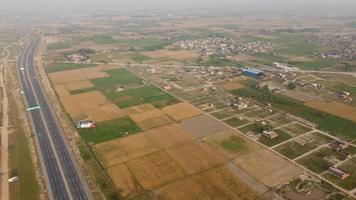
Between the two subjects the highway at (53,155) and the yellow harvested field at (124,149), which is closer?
the highway at (53,155)

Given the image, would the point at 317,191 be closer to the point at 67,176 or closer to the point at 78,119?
the point at 67,176

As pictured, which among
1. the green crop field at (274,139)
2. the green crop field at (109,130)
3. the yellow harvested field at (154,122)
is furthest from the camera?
the yellow harvested field at (154,122)

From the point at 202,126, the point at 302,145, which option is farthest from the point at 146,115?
the point at 302,145

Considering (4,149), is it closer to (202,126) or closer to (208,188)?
(202,126)

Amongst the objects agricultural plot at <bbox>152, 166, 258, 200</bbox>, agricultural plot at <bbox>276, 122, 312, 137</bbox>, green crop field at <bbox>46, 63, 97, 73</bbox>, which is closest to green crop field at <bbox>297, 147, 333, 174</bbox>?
agricultural plot at <bbox>276, 122, 312, 137</bbox>

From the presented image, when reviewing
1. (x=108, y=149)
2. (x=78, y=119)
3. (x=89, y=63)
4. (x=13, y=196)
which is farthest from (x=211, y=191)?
(x=89, y=63)

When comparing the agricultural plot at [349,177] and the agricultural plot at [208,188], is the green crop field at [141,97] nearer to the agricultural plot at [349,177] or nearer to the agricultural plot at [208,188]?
the agricultural plot at [208,188]

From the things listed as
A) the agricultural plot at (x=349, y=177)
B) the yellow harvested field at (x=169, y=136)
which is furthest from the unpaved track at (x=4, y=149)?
the agricultural plot at (x=349, y=177)
